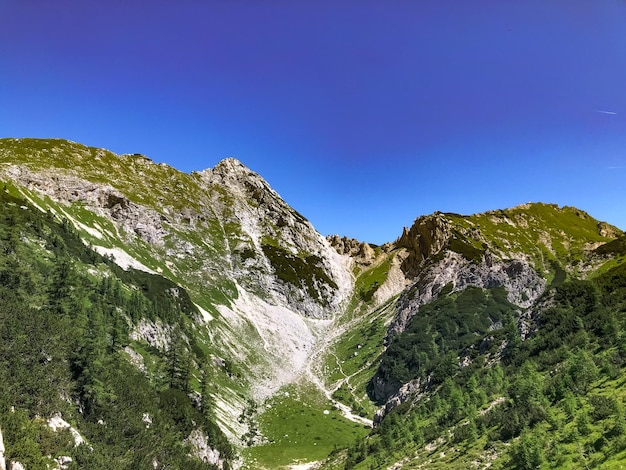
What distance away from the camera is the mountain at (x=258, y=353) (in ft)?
114

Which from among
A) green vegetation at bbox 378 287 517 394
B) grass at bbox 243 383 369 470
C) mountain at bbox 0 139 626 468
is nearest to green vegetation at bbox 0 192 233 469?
mountain at bbox 0 139 626 468

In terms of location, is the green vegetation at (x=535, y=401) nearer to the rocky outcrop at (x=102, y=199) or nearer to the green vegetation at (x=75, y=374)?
the green vegetation at (x=75, y=374)

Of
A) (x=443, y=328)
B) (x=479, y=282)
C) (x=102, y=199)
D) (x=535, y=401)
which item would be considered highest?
(x=102, y=199)

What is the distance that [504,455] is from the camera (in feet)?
110

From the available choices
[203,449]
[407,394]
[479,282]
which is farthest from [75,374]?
[479,282]

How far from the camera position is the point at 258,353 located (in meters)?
131

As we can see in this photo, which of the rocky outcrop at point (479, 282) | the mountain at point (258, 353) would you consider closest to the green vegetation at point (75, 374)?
the mountain at point (258, 353)

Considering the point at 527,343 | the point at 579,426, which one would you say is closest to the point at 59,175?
the point at 527,343

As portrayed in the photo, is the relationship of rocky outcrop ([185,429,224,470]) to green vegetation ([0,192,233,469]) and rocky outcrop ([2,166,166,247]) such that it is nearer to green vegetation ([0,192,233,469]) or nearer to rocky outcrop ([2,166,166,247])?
green vegetation ([0,192,233,469])

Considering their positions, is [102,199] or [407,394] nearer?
[407,394]

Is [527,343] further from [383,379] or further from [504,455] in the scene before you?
[383,379]

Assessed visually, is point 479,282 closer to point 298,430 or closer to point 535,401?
point 298,430

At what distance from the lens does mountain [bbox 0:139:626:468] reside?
34.8m

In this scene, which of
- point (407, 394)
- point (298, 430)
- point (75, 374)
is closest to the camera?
point (75, 374)
